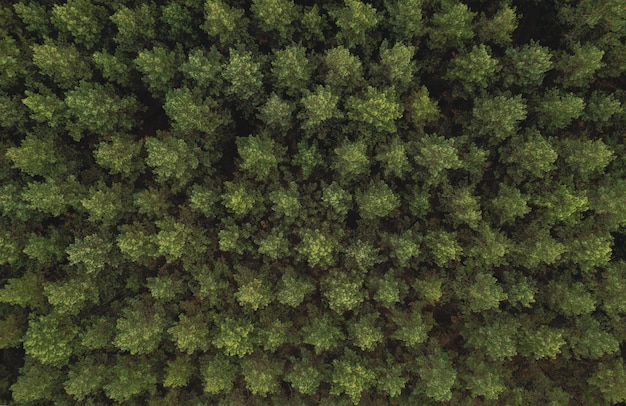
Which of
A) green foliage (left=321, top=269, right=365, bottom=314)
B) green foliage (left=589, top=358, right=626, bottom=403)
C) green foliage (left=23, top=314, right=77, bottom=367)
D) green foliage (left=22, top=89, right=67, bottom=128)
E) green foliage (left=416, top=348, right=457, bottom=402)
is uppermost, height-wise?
green foliage (left=22, top=89, right=67, bottom=128)

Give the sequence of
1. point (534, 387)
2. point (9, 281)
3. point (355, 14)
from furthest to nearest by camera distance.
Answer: point (534, 387)
point (9, 281)
point (355, 14)

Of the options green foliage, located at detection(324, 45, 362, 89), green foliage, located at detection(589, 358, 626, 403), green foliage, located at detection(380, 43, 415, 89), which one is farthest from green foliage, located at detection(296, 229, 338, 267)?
green foliage, located at detection(589, 358, 626, 403)

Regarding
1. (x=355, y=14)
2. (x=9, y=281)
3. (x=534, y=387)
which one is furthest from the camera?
(x=534, y=387)

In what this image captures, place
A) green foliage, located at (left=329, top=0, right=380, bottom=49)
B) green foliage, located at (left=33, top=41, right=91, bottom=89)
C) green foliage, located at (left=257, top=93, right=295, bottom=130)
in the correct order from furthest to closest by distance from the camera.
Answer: green foliage, located at (left=257, top=93, right=295, bottom=130) < green foliage, located at (left=329, top=0, right=380, bottom=49) < green foliage, located at (left=33, top=41, right=91, bottom=89)

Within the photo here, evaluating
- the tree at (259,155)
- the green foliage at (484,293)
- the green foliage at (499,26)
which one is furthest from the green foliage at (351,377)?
the green foliage at (499,26)

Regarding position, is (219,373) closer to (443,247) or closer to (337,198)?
(337,198)

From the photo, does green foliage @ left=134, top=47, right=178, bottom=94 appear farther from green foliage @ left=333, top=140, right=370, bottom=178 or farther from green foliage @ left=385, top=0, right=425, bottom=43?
green foliage @ left=385, top=0, right=425, bottom=43

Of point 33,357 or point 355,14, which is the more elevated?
point 355,14

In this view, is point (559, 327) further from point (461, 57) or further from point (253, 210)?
point (253, 210)

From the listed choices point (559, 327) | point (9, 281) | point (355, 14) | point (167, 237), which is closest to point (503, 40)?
point (355, 14)
